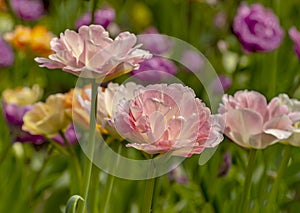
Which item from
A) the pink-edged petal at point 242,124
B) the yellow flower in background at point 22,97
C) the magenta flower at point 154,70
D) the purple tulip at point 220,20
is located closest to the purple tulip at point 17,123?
the yellow flower in background at point 22,97

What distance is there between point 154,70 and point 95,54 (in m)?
0.44

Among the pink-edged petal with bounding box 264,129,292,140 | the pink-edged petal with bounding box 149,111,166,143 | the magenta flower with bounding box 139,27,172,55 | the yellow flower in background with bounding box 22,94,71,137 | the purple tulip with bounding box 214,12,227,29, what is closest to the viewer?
the pink-edged petal with bounding box 149,111,166,143

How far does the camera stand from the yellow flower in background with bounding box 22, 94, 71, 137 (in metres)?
0.82

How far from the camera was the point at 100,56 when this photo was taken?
608mm

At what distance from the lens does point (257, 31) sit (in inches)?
44.7

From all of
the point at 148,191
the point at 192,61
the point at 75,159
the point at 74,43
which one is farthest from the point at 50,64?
the point at 192,61

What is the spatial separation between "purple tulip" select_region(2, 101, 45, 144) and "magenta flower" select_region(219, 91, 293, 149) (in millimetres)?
297

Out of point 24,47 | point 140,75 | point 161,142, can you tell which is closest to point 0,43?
point 24,47

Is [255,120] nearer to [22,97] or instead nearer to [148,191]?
[148,191]

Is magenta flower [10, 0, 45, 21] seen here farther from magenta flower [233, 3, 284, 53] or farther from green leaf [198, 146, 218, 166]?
green leaf [198, 146, 218, 166]

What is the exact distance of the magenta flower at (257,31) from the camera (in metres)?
1.13

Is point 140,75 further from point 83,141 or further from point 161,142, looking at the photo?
point 161,142

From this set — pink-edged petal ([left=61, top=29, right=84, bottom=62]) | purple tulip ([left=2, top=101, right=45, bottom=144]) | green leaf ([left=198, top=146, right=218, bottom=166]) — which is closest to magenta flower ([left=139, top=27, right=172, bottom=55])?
purple tulip ([left=2, top=101, right=45, bottom=144])

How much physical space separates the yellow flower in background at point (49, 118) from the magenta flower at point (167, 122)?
0.26m
